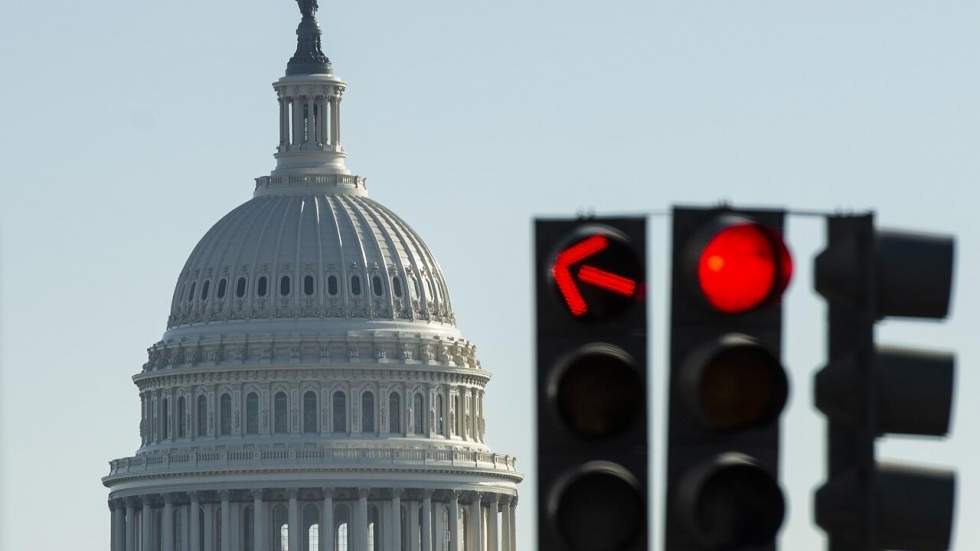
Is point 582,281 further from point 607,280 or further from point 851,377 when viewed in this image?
point 851,377

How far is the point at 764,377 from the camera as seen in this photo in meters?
19.0

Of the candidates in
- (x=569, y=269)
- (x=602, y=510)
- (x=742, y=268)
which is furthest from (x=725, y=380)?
→ (x=569, y=269)

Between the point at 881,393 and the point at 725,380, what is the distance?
0.72 m

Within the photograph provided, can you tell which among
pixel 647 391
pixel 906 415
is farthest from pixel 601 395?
pixel 906 415

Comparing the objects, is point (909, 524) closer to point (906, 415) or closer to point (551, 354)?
point (906, 415)

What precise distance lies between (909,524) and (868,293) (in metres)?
1.11

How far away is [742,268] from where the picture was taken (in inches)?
754

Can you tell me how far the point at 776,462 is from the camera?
18875 millimetres

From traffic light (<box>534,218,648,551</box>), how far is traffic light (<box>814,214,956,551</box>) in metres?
0.90

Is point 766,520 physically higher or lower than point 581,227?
lower

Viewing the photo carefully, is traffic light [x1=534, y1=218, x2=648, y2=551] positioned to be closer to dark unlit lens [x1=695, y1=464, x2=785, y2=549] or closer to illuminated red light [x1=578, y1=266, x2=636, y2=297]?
illuminated red light [x1=578, y1=266, x2=636, y2=297]

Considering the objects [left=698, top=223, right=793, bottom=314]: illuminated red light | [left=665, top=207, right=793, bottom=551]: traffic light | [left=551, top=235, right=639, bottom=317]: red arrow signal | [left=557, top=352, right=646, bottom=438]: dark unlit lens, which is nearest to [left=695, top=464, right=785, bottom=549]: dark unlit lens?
[left=665, top=207, right=793, bottom=551]: traffic light

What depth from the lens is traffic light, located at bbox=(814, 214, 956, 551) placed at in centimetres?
1867

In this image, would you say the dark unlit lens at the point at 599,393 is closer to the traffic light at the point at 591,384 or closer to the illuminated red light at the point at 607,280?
the traffic light at the point at 591,384
